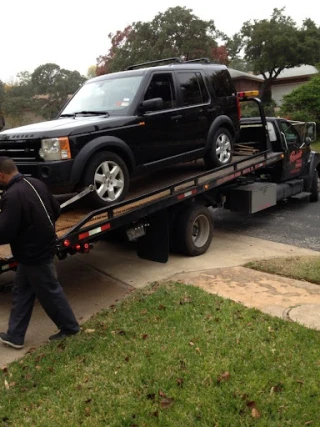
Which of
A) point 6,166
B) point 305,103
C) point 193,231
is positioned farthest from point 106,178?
point 305,103

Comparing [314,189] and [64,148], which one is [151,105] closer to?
[64,148]

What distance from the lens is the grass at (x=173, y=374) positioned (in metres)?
3.21

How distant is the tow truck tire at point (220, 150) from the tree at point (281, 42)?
33403mm

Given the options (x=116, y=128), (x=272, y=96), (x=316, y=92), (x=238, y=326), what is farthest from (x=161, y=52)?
(x=238, y=326)

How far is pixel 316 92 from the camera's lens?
23.4m

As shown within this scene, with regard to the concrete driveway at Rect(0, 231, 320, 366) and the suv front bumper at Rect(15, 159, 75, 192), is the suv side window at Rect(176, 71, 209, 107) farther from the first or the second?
the suv front bumper at Rect(15, 159, 75, 192)

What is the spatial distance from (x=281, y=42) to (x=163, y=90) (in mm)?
34853

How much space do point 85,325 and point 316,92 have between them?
21.8 metres

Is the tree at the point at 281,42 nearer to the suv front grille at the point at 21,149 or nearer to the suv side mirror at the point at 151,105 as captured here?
the suv side mirror at the point at 151,105

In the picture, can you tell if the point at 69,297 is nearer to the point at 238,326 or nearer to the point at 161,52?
the point at 238,326

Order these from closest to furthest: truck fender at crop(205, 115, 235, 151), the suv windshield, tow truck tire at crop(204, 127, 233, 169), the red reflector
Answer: the red reflector, the suv windshield, truck fender at crop(205, 115, 235, 151), tow truck tire at crop(204, 127, 233, 169)

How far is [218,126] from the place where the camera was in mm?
7707

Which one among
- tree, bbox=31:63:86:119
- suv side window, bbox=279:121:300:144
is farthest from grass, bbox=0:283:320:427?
tree, bbox=31:63:86:119

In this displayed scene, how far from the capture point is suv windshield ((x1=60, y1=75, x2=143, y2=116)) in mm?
6430
